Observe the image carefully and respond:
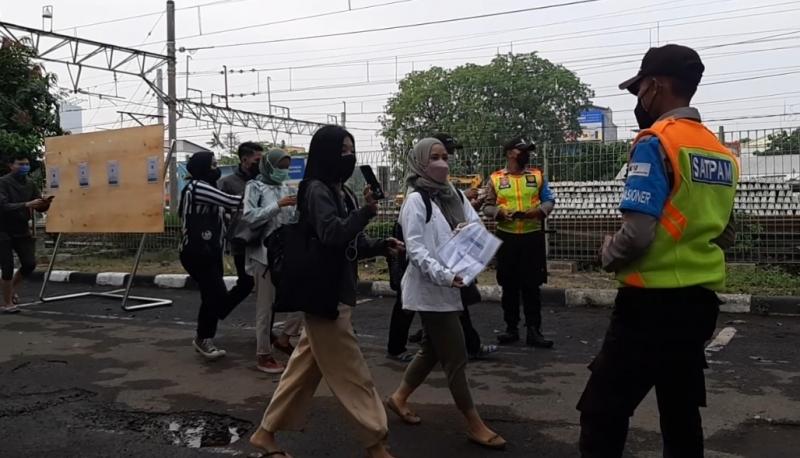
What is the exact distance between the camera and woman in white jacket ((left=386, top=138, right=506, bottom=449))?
3818 millimetres

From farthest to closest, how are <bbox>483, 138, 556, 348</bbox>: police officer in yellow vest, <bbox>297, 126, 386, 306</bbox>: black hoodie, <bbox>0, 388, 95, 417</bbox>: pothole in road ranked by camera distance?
<bbox>483, 138, 556, 348</bbox>: police officer in yellow vest, <bbox>0, 388, 95, 417</bbox>: pothole in road, <bbox>297, 126, 386, 306</bbox>: black hoodie

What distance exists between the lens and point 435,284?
373 cm

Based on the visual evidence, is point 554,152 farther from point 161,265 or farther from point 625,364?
point 625,364

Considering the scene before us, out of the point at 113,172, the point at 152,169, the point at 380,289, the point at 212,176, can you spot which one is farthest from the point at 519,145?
the point at 113,172

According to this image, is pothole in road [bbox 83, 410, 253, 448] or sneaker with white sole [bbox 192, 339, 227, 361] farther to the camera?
sneaker with white sole [bbox 192, 339, 227, 361]

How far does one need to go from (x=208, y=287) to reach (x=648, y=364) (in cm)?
413

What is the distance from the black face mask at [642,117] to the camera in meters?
2.83

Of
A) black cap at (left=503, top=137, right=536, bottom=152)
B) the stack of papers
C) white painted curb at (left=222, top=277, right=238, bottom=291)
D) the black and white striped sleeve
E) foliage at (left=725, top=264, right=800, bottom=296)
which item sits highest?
black cap at (left=503, top=137, right=536, bottom=152)

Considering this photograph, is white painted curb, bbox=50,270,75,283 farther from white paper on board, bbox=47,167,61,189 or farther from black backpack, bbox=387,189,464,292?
black backpack, bbox=387,189,464,292

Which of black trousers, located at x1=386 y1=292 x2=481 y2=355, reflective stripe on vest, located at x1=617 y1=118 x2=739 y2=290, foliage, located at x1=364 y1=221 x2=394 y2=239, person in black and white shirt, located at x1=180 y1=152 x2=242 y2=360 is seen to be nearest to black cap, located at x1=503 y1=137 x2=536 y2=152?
black trousers, located at x1=386 y1=292 x2=481 y2=355

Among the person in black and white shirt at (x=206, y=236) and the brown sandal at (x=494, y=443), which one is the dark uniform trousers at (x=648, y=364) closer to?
the brown sandal at (x=494, y=443)

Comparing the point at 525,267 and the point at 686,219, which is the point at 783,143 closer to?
the point at 525,267

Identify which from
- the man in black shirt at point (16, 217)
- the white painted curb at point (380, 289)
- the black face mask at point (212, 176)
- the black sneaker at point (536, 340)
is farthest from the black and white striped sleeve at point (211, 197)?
the white painted curb at point (380, 289)

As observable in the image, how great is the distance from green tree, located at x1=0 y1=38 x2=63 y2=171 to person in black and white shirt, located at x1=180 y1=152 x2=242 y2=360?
679 centimetres
